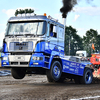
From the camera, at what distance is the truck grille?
11.5m

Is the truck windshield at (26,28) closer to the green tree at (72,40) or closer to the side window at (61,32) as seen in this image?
the side window at (61,32)

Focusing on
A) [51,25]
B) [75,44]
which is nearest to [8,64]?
[51,25]

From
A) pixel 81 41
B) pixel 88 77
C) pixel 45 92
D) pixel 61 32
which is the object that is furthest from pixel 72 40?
pixel 45 92

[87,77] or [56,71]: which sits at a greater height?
[56,71]

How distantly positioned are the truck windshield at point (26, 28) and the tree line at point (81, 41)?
8336 centimetres

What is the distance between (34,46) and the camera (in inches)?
452

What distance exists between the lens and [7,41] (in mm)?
11922

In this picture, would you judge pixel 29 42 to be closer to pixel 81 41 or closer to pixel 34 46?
pixel 34 46

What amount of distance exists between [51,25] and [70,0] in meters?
6.43

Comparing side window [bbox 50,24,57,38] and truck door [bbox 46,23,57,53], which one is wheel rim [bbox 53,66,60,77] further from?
side window [bbox 50,24,57,38]

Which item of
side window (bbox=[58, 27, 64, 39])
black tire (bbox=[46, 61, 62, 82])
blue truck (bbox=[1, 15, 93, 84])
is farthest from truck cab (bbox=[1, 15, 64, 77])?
side window (bbox=[58, 27, 64, 39])

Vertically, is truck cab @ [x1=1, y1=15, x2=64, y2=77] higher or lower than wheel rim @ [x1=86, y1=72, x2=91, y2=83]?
higher

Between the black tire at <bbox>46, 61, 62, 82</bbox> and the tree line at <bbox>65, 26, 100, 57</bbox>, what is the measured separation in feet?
272

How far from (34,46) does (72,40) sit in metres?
90.2
